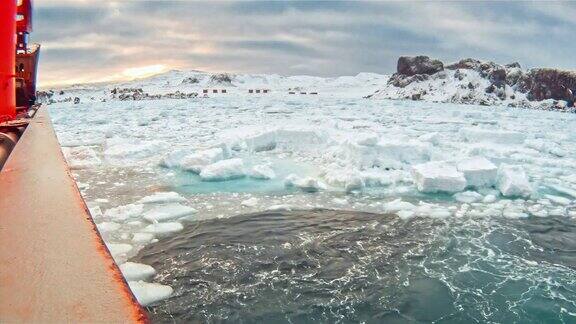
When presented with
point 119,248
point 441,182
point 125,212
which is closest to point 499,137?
point 441,182

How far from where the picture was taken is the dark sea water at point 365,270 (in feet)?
11.6

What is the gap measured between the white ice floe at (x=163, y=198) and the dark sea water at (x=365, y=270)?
1164mm

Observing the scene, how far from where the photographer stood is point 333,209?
20.4ft

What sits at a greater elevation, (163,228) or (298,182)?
(298,182)

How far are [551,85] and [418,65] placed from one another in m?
22.1

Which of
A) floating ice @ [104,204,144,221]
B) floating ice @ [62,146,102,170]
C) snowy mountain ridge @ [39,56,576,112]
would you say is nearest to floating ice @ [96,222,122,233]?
floating ice @ [104,204,144,221]

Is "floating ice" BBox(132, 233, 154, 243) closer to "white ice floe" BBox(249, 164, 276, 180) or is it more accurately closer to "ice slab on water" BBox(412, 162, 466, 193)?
"white ice floe" BBox(249, 164, 276, 180)

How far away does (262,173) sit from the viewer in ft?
26.9

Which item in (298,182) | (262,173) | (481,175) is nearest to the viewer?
(298,182)

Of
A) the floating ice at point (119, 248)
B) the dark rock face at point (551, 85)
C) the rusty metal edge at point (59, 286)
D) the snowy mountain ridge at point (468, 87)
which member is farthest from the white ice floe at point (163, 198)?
the dark rock face at point (551, 85)

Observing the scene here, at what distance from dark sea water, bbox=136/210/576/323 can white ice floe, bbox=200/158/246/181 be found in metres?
2.33

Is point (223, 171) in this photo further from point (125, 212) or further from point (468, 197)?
point (468, 197)

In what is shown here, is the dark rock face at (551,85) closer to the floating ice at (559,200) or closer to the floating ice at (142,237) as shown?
the floating ice at (559,200)

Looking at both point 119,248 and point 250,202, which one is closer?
point 119,248
